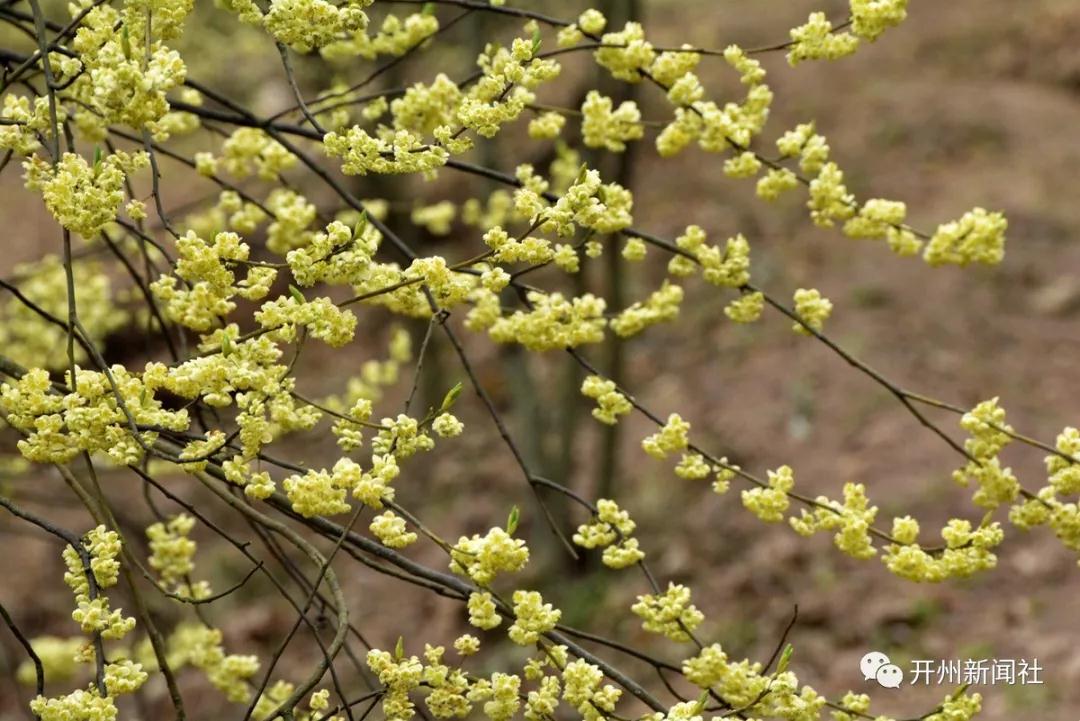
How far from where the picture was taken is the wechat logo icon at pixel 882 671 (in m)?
5.21

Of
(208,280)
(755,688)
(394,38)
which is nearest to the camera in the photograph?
(208,280)

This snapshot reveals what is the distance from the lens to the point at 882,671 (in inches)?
210

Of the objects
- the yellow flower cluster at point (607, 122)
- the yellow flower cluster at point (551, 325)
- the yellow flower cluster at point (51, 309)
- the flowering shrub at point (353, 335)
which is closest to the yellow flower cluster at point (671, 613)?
the flowering shrub at point (353, 335)

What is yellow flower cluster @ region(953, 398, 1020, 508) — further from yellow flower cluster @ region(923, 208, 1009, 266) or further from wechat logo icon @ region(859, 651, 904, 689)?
wechat logo icon @ region(859, 651, 904, 689)

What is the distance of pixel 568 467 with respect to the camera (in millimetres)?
→ 7195

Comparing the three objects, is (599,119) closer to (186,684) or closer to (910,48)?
(186,684)

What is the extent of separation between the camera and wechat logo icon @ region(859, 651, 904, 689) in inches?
205

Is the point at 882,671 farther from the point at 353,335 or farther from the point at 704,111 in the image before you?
the point at 353,335

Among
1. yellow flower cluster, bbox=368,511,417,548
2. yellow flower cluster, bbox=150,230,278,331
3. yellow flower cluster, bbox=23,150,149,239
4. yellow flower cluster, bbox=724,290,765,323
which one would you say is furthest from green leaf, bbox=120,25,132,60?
yellow flower cluster, bbox=724,290,765,323

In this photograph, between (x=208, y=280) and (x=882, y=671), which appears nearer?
(x=208, y=280)

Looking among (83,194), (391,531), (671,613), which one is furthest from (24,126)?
(671,613)

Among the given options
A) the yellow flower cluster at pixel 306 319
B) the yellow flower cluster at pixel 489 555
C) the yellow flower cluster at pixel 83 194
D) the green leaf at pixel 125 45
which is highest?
the green leaf at pixel 125 45

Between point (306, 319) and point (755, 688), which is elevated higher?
point (306, 319)

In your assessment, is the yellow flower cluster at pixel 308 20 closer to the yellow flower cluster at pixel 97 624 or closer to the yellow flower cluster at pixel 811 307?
the yellow flower cluster at pixel 97 624
